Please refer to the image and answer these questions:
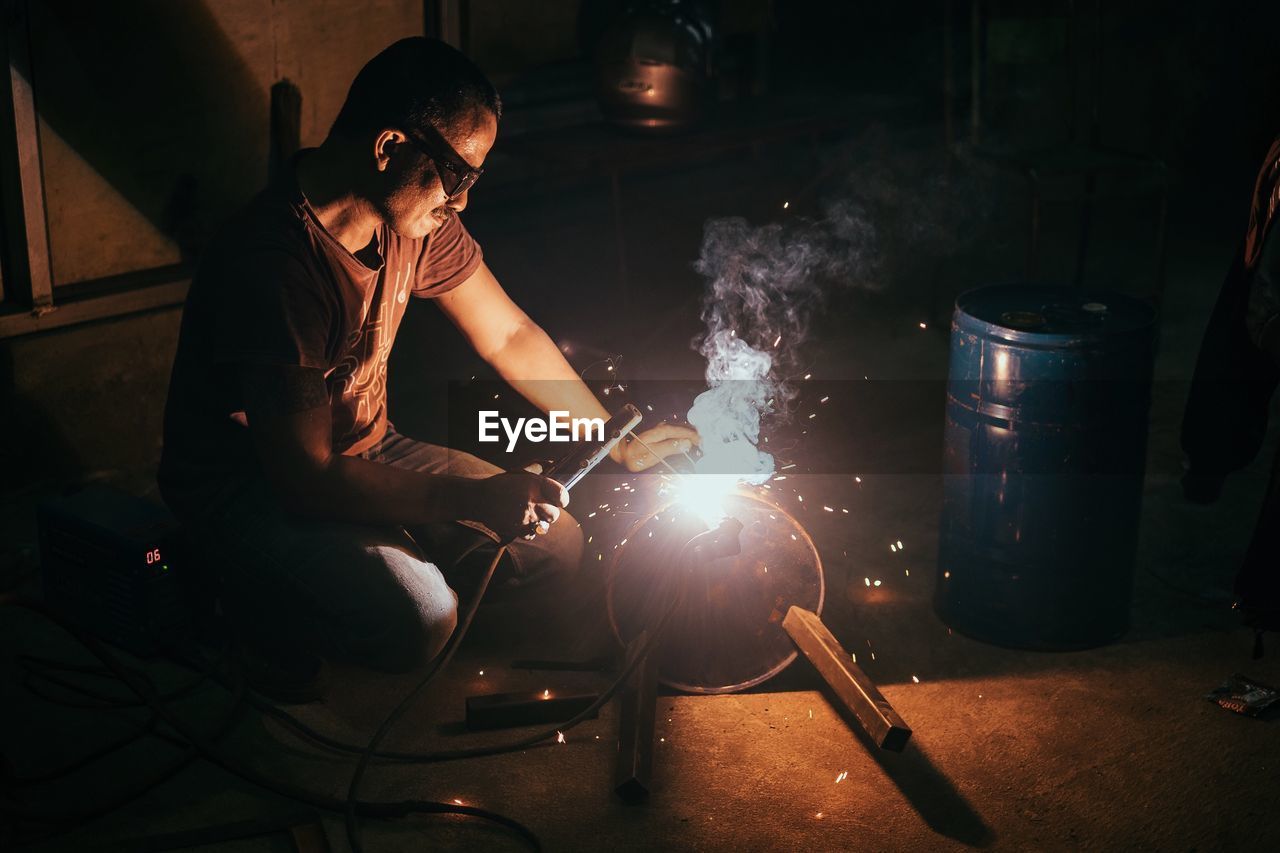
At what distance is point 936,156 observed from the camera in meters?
A: 8.15

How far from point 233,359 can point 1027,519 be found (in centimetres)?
223

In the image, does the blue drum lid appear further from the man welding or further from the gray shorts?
the gray shorts

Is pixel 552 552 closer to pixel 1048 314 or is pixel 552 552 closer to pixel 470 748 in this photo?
pixel 470 748

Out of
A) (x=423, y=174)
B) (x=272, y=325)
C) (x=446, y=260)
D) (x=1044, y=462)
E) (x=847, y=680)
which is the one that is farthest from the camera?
(x=446, y=260)

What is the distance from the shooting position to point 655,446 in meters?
3.75

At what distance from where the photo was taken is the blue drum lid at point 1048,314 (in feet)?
11.8

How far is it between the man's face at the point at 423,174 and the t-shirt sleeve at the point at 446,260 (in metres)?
0.38

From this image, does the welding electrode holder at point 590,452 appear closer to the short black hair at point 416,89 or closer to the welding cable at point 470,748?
the welding cable at point 470,748

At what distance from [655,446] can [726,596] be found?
0.54 meters

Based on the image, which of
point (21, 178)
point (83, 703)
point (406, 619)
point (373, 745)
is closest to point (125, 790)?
point (83, 703)

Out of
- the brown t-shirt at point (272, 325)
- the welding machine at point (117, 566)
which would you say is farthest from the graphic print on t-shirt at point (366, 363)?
the welding machine at point (117, 566)

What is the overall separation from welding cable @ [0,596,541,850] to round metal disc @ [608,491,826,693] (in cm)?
76

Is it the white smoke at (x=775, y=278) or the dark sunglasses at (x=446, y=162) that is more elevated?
the dark sunglasses at (x=446, y=162)

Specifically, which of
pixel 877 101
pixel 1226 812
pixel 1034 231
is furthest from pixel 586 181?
pixel 1226 812
